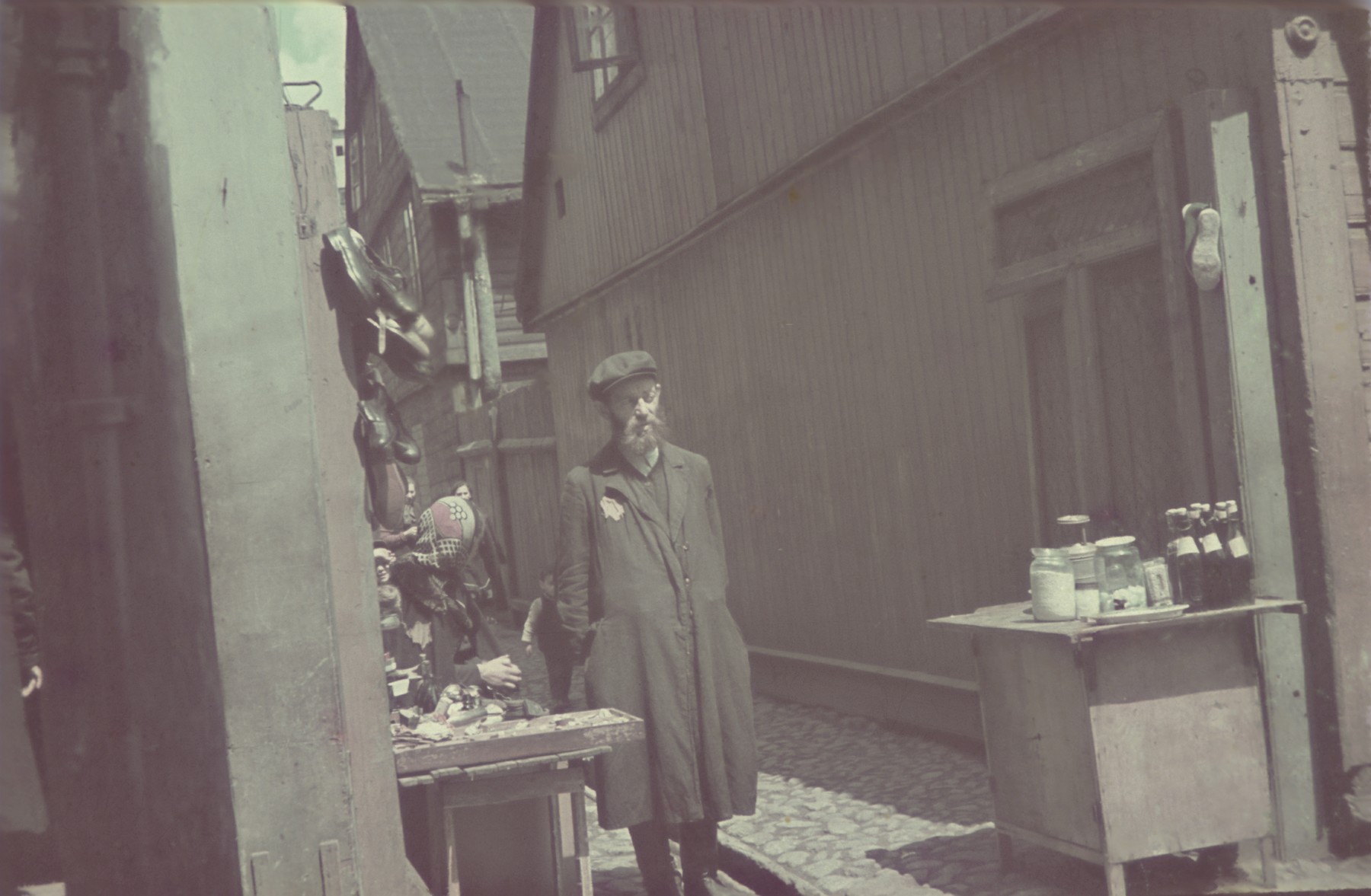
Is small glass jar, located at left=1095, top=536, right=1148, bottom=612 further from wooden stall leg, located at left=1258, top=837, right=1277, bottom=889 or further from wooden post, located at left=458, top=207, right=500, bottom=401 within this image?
wooden post, located at left=458, top=207, right=500, bottom=401

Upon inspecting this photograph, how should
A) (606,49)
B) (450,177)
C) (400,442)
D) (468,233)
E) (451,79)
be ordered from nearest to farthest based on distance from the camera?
(400,442) < (606,49) < (468,233) < (450,177) < (451,79)

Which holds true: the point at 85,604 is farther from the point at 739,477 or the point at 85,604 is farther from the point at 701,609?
the point at 739,477

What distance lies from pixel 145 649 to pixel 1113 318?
4.34 m

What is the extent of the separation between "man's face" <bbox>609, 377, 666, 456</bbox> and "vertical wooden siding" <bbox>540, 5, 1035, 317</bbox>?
2.95 metres

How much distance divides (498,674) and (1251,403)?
9.55ft

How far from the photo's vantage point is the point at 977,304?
308 inches

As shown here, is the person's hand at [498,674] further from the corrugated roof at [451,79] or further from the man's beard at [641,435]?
the corrugated roof at [451,79]

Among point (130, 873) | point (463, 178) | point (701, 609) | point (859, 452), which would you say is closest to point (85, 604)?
point (130, 873)

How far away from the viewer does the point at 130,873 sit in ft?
13.5

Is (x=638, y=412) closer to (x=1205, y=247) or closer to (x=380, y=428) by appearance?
(x=380, y=428)

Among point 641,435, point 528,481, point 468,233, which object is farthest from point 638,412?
point 468,233

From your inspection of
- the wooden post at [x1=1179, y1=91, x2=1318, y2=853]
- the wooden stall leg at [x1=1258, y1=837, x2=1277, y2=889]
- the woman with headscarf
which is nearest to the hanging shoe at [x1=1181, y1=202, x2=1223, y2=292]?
the wooden post at [x1=1179, y1=91, x2=1318, y2=853]

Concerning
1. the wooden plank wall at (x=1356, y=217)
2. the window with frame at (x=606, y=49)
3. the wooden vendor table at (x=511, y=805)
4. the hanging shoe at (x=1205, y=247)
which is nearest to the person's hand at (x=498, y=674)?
the wooden vendor table at (x=511, y=805)

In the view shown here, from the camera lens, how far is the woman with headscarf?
24.3 ft
